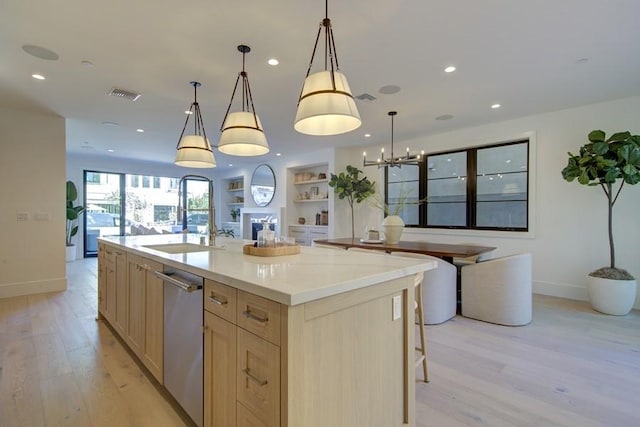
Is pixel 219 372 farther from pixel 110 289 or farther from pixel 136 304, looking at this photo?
pixel 110 289

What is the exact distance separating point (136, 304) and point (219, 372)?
1.33 m

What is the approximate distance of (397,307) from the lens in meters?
1.56

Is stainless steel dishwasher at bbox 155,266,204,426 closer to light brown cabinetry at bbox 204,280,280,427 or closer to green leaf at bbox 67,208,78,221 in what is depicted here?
light brown cabinetry at bbox 204,280,280,427

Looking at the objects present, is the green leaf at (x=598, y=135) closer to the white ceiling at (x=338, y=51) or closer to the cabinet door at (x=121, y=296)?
the white ceiling at (x=338, y=51)

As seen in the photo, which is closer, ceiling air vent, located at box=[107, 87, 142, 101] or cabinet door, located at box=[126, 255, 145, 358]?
cabinet door, located at box=[126, 255, 145, 358]

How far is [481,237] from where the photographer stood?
517 cm

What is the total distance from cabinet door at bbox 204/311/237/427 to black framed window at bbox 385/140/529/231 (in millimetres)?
4903

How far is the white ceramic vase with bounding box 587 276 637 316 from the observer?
11.6ft

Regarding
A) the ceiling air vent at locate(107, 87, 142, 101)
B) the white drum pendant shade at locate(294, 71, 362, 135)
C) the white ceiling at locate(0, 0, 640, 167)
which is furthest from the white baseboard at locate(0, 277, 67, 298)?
the white drum pendant shade at locate(294, 71, 362, 135)

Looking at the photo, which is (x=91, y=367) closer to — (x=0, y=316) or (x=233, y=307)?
(x=233, y=307)

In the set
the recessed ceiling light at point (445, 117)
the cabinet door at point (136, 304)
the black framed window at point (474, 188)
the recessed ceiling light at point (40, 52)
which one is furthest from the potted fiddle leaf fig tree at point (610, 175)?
the recessed ceiling light at point (40, 52)

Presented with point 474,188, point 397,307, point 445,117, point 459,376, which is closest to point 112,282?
point 397,307

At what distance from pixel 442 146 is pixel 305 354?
531 centimetres

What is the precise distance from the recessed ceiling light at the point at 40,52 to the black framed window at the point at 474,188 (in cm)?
547
